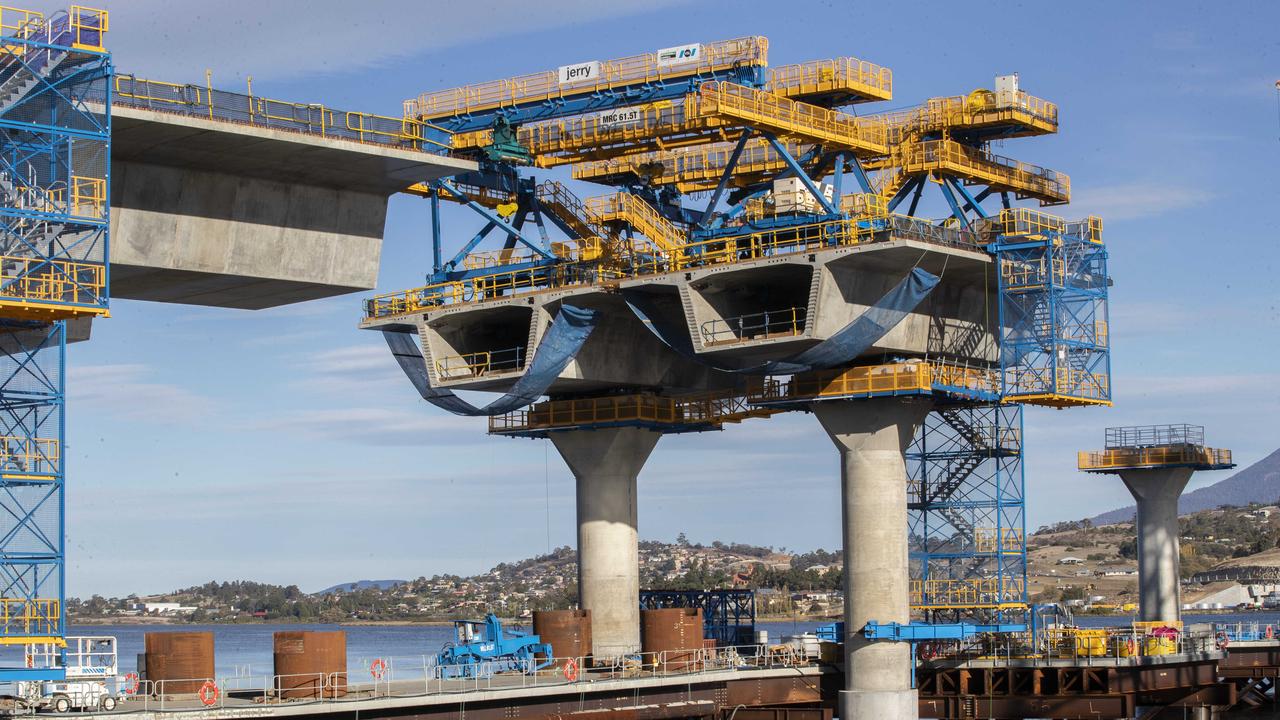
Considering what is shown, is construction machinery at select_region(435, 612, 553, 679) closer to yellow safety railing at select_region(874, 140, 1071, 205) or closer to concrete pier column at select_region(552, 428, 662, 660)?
concrete pier column at select_region(552, 428, 662, 660)

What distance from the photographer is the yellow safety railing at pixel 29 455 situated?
4644 cm

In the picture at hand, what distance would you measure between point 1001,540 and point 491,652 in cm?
1793

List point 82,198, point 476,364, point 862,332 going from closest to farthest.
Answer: point 82,198 < point 862,332 < point 476,364

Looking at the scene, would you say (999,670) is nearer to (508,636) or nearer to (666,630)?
(666,630)

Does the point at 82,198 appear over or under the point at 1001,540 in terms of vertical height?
over

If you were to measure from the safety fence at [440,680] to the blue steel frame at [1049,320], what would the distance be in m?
12.2

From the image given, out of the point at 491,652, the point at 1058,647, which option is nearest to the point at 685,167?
the point at 491,652

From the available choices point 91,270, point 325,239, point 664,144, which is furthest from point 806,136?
point 91,270

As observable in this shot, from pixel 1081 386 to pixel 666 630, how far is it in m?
15.7

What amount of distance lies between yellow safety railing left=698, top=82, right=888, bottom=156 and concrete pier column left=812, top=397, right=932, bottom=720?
28.1ft

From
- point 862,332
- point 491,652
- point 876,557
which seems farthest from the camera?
point 876,557

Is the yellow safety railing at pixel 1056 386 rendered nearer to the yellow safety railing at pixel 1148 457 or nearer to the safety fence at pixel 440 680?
the safety fence at pixel 440 680

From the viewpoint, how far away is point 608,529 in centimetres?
7150

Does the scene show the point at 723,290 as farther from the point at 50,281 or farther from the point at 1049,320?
the point at 50,281
